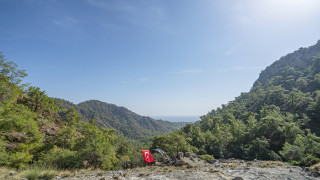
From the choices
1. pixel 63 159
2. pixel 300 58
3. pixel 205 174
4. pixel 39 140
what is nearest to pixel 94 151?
pixel 63 159

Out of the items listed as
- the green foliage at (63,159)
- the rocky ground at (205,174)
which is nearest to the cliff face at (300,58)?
the rocky ground at (205,174)

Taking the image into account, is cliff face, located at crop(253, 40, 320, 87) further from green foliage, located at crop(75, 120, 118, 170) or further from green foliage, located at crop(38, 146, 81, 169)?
green foliage, located at crop(38, 146, 81, 169)

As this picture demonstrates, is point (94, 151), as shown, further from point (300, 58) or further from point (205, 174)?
point (300, 58)

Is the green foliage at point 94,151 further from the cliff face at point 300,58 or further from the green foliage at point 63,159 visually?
the cliff face at point 300,58

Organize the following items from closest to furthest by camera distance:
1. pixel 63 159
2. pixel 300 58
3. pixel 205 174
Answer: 1. pixel 205 174
2. pixel 63 159
3. pixel 300 58

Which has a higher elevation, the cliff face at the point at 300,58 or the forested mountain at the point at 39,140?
the cliff face at the point at 300,58

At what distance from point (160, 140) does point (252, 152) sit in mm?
27164

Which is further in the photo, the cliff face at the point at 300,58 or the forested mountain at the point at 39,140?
the cliff face at the point at 300,58

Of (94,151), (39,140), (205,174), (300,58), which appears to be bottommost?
(205,174)

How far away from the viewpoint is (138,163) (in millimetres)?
25062

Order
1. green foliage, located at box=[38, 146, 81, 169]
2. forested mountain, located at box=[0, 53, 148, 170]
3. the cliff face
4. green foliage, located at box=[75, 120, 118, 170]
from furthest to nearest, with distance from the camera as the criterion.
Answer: the cliff face → green foliage, located at box=[75, 120, 118, 170] → green foliage, located at box=[38, 146, 81, 169] → forested mountain, located at box=[0, 53, 148, 170]

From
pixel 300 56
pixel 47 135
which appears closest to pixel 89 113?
pixel 47 135

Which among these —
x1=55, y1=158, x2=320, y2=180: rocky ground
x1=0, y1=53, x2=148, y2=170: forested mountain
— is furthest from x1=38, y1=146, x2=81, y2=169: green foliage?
x1=55, y1=158, x2=320, y2=180: rocky ground

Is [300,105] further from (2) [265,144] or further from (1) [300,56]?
(1) [300,56]
